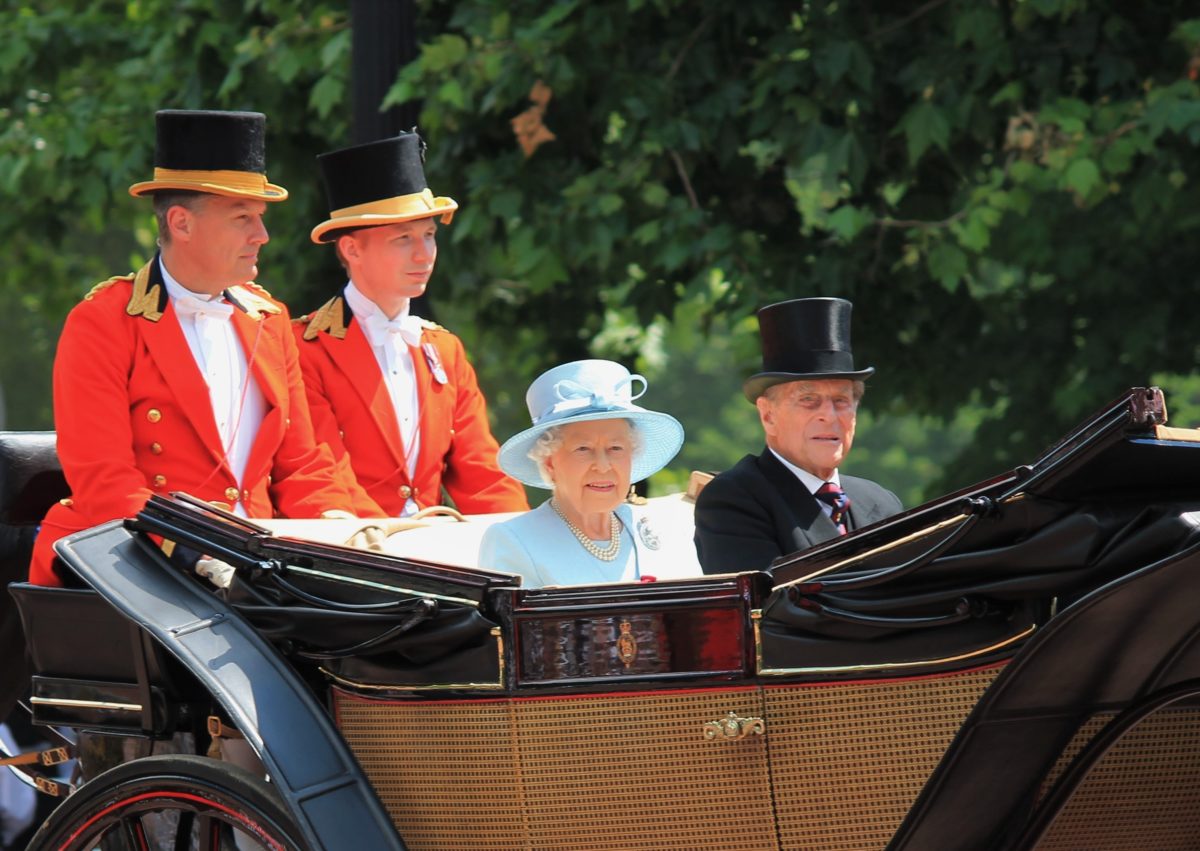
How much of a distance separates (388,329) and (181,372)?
75cm

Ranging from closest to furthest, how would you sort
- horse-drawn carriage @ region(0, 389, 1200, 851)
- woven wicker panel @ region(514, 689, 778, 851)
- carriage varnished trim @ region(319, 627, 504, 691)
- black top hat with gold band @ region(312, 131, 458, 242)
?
horse-drawn carriage @ region(0, 389, 1200, 851)
woven wicker panel @ region(514, 689, 778, 851)
carriage varnished trim @ region(319, 627, 504, 691)
black top hat with gold band @ region(312, 131, 458, 242)

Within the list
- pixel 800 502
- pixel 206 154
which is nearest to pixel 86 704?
pixel 206 154

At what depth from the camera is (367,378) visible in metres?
5.02

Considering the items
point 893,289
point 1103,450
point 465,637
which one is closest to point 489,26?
point 893,289

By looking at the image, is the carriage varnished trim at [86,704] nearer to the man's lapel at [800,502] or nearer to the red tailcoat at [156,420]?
the red tailcoat at [156,420]

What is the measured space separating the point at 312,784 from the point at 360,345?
170 centimetres

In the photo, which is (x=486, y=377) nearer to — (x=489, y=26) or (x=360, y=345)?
(x=489, y=26)

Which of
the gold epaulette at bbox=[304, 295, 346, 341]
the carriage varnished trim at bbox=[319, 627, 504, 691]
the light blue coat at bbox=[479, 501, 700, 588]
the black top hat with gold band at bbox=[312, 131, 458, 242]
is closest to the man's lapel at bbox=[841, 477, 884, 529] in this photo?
the light blue coat at bbox=[479, 501, 700, 588]

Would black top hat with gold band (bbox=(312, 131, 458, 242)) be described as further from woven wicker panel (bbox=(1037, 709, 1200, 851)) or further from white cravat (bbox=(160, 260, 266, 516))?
woven wicker panel (bbox=(1037, 709, 1200, 851))

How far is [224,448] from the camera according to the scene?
451 cm

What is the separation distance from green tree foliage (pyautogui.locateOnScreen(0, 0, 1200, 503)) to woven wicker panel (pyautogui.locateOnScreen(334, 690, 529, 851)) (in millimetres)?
2549

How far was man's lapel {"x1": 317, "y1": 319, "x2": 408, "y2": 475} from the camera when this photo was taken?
500 centimetres

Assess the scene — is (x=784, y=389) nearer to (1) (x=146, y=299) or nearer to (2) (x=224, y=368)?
(2) (x=224, y=368)

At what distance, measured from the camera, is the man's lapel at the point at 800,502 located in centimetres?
430
